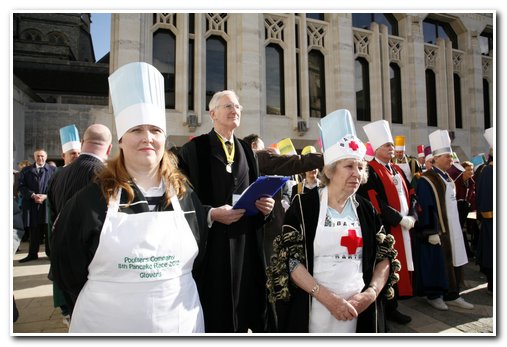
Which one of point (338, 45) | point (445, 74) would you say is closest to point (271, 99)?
point (338, 45)

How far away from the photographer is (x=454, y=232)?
4.79 metres

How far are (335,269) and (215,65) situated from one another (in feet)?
41.4

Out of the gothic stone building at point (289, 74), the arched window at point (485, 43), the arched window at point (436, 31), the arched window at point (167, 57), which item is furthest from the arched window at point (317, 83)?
the arched window at point (485, 43)

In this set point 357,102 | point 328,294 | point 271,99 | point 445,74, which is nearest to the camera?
point 328,294

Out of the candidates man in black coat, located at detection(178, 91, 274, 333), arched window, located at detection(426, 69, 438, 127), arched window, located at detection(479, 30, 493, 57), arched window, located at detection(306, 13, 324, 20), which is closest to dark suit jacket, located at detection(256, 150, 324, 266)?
man in black coat, located at detection(178, 91, 274, 333)

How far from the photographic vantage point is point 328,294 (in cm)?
213

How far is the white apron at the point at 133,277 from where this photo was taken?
60.7 inches

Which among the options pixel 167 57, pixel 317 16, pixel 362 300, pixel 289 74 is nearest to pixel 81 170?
pixel 362 300

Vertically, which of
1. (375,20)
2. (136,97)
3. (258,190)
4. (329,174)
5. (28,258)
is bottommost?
(28,258)

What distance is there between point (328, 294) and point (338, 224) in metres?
0.45

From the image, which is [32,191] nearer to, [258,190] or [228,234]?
[228,234]

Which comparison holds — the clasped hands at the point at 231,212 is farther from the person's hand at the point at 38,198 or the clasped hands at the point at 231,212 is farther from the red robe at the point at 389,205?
the person's hand at the point at 38,198

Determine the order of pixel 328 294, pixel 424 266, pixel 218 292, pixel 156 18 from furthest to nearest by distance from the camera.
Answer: pixel 156 18, pixel 424 266, pixel 218 292, pixel 328 294

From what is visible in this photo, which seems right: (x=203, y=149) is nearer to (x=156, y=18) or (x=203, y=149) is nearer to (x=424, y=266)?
(x=424, y=266)
